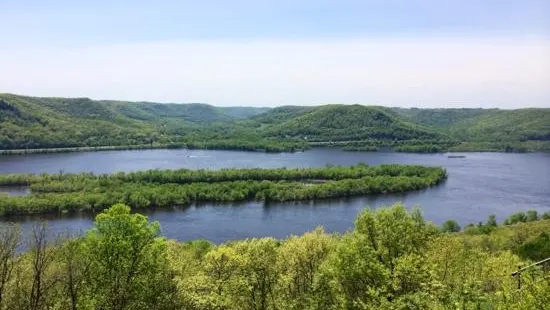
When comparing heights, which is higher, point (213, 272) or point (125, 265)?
point (125, 265)

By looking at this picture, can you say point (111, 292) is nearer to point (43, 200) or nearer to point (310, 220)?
point (310, 220)

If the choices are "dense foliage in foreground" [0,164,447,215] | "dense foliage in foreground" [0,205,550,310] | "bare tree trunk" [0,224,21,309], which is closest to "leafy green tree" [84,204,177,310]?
"dense foliage in foreground" [0,205,550,310]

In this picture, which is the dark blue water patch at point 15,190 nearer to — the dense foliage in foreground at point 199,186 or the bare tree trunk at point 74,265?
the dense foliage in foreground at point 199,186

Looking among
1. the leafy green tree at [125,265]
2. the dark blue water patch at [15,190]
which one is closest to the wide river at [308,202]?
the dark blue water patch at [15,190]

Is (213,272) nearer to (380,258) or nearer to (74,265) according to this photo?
(74,265)

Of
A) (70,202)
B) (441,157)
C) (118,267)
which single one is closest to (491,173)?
(441,157)

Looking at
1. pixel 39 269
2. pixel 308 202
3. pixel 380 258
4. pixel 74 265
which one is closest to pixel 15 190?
pixel 308 202
